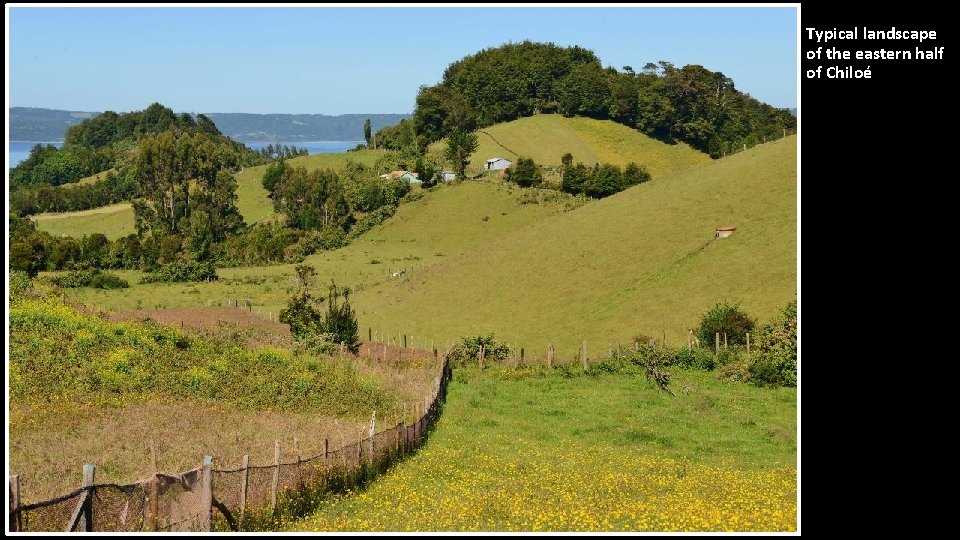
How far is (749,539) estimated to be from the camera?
58.4ft

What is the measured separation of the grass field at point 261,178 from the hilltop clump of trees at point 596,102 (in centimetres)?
783

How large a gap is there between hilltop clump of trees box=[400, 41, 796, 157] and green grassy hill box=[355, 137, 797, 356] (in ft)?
280

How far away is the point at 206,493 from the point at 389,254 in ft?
280

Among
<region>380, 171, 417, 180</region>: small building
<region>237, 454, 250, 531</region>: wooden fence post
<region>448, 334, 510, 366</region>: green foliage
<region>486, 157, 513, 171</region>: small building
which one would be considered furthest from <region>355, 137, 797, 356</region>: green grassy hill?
<region>486, 157, 513, 171</region>: small building

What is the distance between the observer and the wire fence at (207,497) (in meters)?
16.2

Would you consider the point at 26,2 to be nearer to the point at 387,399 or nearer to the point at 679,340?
the point at 387,399

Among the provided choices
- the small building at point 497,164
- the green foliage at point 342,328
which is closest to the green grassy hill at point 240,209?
the small building at point 497,164

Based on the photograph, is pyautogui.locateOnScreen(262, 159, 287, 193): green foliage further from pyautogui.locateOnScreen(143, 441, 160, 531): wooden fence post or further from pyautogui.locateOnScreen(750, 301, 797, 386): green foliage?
pyautogui.locateOnScreen(143, 441, 160, 531): wooden fence post

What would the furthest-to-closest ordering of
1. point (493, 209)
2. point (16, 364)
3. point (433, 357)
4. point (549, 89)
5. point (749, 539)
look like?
1. point (549, 89)
2. point (493, 209)
3. point (433, 357)
4. point (16, 364)
5. point (749, 539)

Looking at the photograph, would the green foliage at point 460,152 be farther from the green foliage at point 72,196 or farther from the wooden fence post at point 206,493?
the wooden fence post at point 206,493

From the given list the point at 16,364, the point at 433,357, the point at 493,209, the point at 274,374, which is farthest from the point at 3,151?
the point at 493,209

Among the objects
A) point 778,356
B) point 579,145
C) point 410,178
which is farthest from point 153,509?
point 579,145

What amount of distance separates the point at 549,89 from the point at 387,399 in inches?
6181

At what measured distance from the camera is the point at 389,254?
10331 centimetres
